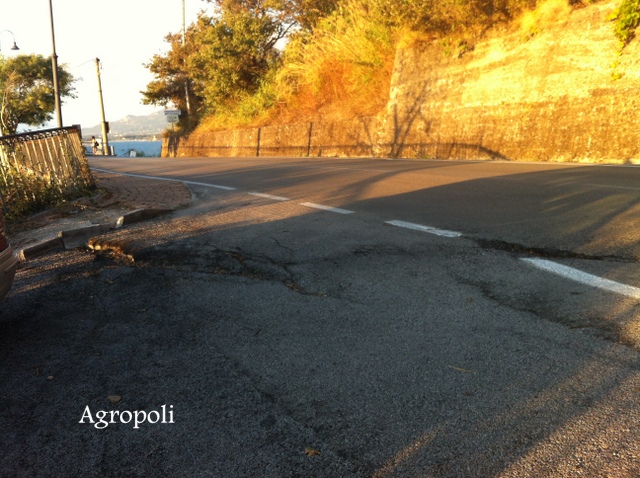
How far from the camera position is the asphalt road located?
2076 millimetres

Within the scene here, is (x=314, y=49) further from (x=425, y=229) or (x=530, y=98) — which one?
(x=425, y=229)

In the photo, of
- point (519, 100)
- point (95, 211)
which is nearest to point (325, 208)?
point (95, 211)

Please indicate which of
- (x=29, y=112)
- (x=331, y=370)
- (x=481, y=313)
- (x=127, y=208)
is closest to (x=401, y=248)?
(x=481, y=313)

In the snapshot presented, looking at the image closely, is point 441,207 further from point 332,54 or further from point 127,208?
point 332,54

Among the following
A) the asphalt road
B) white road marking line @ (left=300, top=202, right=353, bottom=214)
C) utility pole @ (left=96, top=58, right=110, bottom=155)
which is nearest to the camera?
the asphalt road

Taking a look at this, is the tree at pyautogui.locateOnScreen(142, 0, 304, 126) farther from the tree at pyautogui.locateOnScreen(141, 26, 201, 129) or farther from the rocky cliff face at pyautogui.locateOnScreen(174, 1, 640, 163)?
the rocky cliff face at pyautogui.locateOnScreen(174, 1, 640, 163)

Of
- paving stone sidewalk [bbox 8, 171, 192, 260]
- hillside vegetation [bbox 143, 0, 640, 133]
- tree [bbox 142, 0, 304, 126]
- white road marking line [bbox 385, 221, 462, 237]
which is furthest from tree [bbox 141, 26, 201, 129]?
white road marking line [bbox 385, 221, 462, 237]

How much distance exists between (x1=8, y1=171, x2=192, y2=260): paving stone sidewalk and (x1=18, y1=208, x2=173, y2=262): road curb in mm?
13

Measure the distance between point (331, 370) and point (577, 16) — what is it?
14.7m

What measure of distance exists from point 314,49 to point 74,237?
2227 centimetres

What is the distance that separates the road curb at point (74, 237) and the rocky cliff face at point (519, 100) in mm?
11224

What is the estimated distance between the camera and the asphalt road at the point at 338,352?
2.08 meters

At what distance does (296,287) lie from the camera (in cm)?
411

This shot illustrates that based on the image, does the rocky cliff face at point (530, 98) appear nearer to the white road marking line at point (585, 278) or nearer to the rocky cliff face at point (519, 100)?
the rocky cliff face at point (519, 100)
